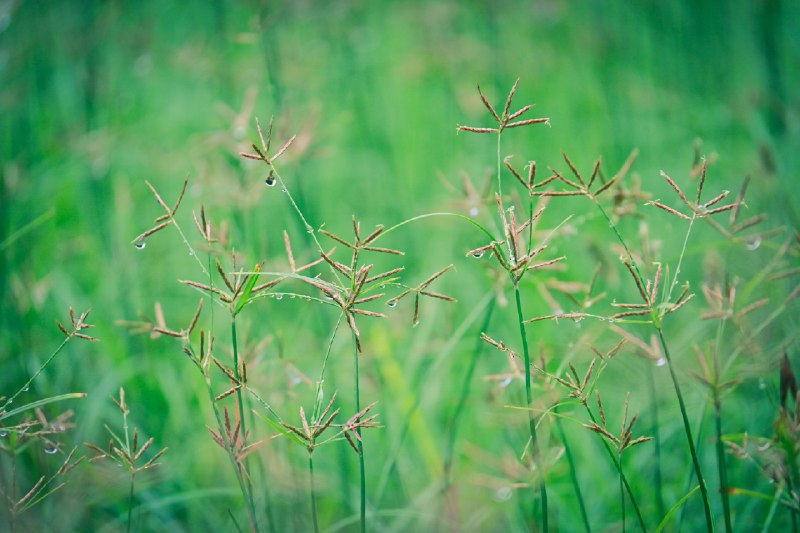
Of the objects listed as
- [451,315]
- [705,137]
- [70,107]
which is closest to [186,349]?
[451,315]

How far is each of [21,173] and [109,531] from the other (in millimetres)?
1160

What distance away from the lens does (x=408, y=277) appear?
2.01 meters

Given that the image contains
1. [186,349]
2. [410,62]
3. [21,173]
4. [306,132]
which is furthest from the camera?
[410,62]

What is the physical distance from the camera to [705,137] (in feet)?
8.08

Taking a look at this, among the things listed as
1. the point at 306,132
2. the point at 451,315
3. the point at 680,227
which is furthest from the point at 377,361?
the point at 680,227

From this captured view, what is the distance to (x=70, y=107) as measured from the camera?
3.03 meters

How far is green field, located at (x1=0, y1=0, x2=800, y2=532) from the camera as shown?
1.00 meters

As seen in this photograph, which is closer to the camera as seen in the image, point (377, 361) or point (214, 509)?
point (214, 509)

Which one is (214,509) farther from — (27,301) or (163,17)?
(163,17)

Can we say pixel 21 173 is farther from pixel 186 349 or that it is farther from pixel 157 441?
pixel 186 349

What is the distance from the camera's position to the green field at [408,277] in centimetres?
100

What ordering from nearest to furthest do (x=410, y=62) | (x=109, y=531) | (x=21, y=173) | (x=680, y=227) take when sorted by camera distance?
(x=109, y=531)
(x=21, y=173)
(x=680, y=227)
(x=410, y=62)

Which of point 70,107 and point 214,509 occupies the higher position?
point 70,107

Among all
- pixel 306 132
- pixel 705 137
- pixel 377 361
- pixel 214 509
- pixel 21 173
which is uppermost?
pixel 306 132
